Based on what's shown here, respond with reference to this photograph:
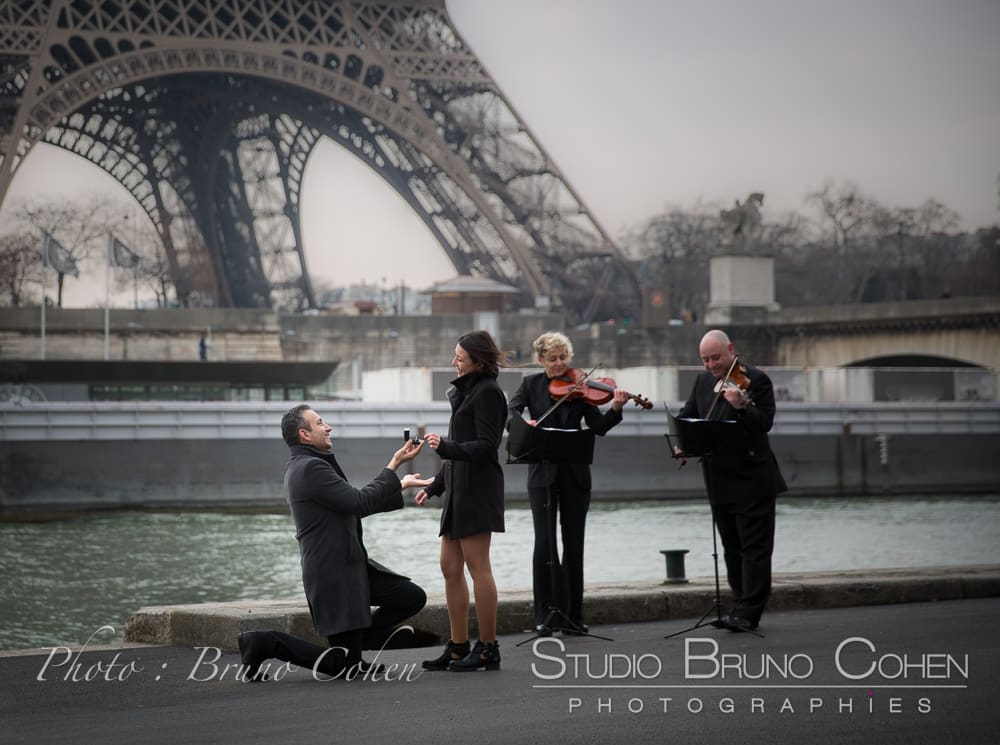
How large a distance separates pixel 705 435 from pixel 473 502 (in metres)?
1.48

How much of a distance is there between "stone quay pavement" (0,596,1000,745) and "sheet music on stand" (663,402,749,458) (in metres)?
0.90

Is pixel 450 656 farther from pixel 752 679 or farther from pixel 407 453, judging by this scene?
pixel 752 679

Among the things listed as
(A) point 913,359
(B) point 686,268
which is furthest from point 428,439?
(B) point 686,268

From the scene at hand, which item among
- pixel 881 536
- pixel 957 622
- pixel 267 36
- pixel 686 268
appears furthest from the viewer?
pixel 686 268

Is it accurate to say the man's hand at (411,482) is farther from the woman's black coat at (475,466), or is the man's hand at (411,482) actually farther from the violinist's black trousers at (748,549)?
the violinist's black trousers at (748,549)

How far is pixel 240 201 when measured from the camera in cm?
5566

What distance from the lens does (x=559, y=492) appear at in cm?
751

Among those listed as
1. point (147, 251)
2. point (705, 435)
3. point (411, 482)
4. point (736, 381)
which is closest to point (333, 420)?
point (736, 381)

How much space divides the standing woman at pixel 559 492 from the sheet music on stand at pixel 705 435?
0.31 metres

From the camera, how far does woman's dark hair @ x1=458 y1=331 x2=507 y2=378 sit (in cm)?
646

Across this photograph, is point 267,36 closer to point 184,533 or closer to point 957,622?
point 184,533

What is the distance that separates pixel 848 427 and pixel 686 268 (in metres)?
35.5

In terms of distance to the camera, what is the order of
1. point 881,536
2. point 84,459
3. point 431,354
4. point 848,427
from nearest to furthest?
point 881,536 < point 84,459 < point 848,427 < point 431,354

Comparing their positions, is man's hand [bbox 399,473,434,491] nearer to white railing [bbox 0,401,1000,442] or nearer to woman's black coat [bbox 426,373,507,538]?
woman's black coat [bbox 426,373,507,538]
